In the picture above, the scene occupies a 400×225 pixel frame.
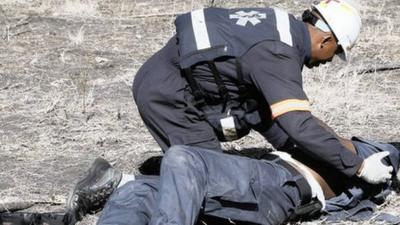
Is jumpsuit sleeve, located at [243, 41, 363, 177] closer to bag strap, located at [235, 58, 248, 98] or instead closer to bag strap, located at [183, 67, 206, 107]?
bag strap, located at [235, 58, 248, 98]

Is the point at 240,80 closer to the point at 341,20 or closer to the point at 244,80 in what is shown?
the point at 244,80

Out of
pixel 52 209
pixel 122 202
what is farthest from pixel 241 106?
pixel 52 209

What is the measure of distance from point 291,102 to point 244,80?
379 mm

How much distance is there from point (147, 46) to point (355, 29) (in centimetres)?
396

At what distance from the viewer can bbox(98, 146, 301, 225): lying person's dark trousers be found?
13.5 ft

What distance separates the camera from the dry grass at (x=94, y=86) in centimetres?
570

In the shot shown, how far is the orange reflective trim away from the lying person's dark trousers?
330 millimetres

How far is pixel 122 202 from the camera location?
14.6 feet

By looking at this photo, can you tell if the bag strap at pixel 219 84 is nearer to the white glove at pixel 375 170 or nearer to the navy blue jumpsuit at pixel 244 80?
the navy blue jumpsuit at pixel 244 80

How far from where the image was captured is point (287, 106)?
4.36 m

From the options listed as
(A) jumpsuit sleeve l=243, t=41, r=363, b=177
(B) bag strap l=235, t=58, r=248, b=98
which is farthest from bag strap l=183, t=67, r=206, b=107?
Result: (A) jumpsuit sleeve l=243, t=41, r=363, b=177

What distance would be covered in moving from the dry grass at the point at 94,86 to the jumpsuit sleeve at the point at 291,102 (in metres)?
0.65

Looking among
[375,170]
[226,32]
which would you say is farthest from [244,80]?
[375,170]

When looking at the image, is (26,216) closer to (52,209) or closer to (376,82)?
(52,209)
